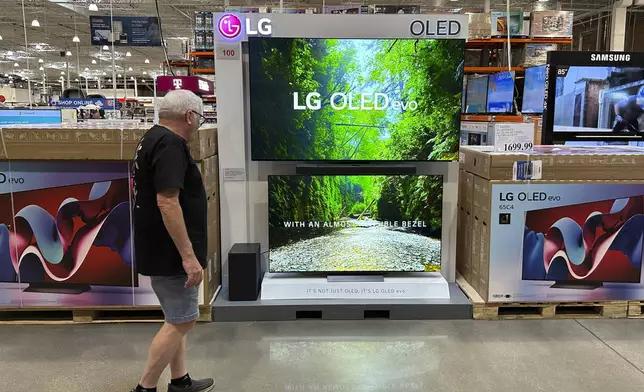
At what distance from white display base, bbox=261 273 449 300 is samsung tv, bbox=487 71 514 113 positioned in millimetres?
4343

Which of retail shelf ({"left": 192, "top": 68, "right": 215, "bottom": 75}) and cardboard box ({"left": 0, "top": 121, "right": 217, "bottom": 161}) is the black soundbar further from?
retail shelf ({"left": 192, "top": 68, "right": 215, "bottom": 75})

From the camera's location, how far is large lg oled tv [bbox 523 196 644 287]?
3768 mm

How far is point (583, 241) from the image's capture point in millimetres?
3793

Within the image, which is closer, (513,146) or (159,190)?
(159,190)

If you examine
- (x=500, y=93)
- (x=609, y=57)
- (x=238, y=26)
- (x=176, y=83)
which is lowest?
(x=176, y=83)

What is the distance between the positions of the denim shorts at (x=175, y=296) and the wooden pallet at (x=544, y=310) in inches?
92.2

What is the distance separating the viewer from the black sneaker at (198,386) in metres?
2.73

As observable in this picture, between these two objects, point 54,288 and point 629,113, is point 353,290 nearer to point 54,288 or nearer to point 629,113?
point 54,288

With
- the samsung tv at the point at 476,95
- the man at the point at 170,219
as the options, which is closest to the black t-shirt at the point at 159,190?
the man at the point at 170,219

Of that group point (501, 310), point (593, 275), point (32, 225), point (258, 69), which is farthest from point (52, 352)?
point (593, 275)

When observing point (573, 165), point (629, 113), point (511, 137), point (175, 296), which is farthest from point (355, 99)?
point (629, 113)

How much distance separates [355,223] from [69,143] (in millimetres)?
2201

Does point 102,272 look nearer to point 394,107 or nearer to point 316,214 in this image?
point 316,214

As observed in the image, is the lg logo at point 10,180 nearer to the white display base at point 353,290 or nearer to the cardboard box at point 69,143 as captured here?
the cardboard box at point 69,143
